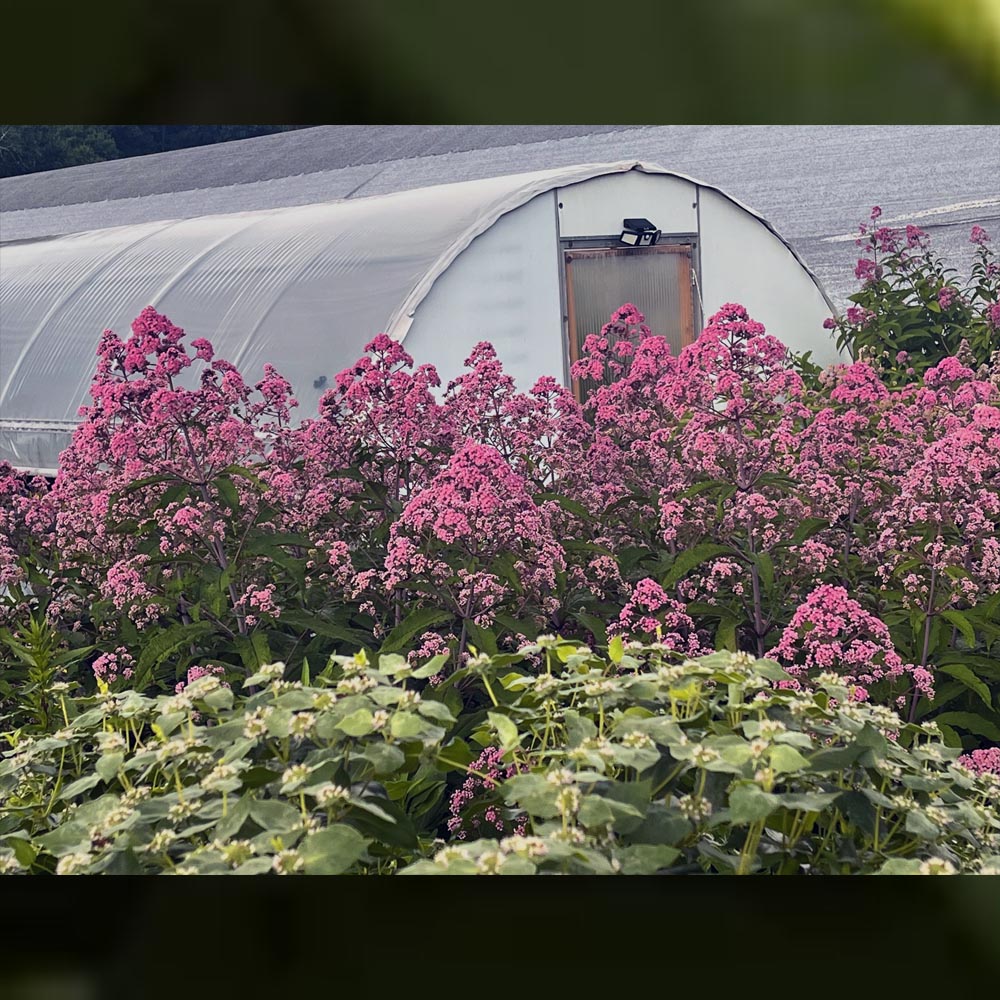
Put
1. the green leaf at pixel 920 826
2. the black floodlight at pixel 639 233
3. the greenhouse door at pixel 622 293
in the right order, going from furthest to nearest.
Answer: the black floodlight at pixel 639 233
the greenhouse door at pixel 622 293
the green leaf at pixel 920 826

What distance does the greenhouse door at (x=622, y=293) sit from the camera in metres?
3.69

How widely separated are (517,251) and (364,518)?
4.90 ft

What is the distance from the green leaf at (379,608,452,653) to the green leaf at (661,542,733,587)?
0.50m

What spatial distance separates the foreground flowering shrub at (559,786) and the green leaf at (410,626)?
456mm

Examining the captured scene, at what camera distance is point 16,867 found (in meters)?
1.77

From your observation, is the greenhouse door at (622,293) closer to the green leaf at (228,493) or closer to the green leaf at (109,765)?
the green leaf at (228,493)

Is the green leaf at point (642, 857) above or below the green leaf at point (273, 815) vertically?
below

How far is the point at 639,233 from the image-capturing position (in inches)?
150

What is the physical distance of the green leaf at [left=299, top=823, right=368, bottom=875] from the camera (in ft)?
4.76

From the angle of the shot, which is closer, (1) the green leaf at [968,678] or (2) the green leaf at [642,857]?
(2) the green leaf at [642,857]

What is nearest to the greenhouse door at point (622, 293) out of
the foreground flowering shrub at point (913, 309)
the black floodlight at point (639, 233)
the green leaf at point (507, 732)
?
the black floodlight at point (639, 233)
